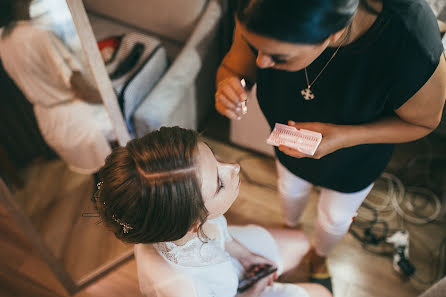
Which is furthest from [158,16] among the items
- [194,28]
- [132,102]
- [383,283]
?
[383,283]

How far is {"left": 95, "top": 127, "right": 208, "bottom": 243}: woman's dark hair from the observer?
2.36ft

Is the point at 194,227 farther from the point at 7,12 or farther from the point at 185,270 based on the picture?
the point at 7,12

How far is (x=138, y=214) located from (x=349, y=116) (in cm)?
63

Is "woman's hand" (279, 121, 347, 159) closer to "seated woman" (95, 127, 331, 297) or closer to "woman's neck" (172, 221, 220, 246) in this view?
"seated woman" (95, 127, 331, 297)

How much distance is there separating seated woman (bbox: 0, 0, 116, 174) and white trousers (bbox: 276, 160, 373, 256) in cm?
81

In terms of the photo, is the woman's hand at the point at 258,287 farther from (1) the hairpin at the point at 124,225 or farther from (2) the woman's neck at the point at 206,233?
(1) the hairpin at the point at 124,225

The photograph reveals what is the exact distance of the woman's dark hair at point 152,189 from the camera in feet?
2.36

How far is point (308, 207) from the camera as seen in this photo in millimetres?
1880

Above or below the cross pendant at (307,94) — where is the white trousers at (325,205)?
below

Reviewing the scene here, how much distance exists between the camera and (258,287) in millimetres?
1135

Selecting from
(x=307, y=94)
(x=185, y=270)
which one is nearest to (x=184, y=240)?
(x=185, y=270)

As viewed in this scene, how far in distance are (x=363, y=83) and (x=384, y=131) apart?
0.17m

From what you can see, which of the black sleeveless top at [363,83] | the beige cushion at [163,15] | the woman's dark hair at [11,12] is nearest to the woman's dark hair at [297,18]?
the black sleeveless top at [363,83]

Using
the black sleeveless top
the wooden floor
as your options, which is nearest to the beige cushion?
the wooden floor
